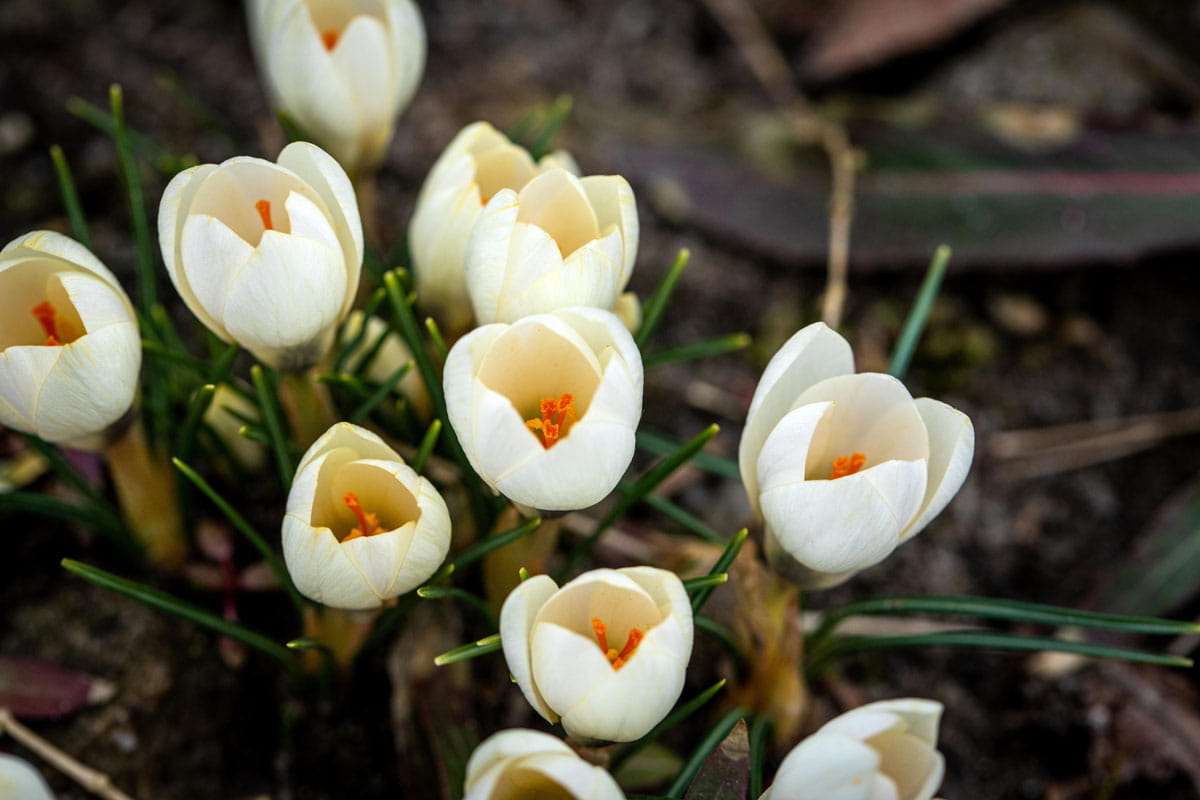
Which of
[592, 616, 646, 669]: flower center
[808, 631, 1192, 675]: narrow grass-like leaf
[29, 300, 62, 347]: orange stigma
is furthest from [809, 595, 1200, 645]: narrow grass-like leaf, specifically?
[29, 300, 62, 347]: orange stigma

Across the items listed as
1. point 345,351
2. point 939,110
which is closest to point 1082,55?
point 939,110

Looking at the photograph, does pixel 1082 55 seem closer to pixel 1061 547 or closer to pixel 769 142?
pixel 769 142

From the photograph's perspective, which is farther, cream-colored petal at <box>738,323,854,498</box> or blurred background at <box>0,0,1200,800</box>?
blurred background at <box>0,0,1200,800</box>

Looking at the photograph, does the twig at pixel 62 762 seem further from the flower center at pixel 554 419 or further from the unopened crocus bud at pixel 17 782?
the flower center at pixel 554 419

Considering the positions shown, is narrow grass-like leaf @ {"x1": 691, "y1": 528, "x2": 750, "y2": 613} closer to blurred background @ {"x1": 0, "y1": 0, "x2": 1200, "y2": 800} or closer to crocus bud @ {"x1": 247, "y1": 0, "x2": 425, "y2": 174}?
blurred background @ {"x1": 0, "y1": 0, "x2": 1200, "y2": 800}

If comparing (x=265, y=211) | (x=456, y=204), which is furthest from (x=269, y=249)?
(x=456, y=204)

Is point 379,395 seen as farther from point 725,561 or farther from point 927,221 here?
point 927,221
